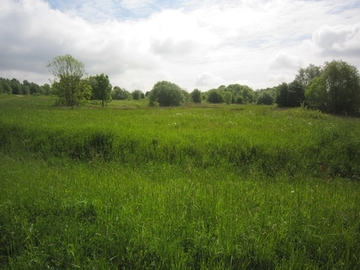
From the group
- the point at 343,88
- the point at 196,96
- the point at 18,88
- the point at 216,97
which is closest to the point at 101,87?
the point at 196,96

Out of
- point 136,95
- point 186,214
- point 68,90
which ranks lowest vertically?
point 186,214

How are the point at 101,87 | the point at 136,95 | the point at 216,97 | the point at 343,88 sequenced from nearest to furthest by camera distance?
the point at 343,88 → the point at 101,87 → the point at 216,97 → the point at 136,95

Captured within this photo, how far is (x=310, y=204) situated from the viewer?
4.73m

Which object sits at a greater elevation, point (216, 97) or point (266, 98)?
point (216, 97)

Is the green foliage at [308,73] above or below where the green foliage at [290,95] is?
above

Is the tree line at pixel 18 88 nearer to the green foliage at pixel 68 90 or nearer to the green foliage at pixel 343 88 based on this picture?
the green foliage at pixel 68 90

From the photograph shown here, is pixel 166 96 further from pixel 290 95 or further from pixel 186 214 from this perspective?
pixel 186 214

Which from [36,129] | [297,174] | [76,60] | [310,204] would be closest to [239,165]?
[297,174]

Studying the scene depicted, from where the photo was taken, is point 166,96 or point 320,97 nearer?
point 320,97

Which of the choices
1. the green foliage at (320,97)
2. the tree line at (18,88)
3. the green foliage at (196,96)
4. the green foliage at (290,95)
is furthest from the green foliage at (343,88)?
the tree line at (18,88)

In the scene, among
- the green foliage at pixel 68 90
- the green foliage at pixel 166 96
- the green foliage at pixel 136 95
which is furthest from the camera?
the green foliage at pixel 136 95

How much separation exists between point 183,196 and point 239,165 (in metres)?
3.98

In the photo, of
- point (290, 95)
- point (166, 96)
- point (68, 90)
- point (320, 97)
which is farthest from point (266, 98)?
point (68, 90)

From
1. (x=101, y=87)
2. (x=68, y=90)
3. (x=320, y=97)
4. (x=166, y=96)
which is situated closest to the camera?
(x=68, y=90)
